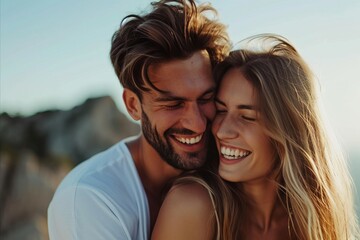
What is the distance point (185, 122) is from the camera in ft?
11.4

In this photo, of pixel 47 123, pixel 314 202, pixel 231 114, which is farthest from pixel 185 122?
pixel 47 123

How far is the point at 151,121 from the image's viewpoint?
11.8ft

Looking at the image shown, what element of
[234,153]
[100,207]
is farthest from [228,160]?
[100,207]

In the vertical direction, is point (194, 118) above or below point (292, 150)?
above

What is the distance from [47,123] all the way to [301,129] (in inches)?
403

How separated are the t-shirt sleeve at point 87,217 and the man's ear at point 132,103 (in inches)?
28.6

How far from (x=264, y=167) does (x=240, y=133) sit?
0.99 feet

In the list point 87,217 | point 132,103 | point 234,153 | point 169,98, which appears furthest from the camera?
point 132,103

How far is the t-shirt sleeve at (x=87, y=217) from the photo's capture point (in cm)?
315

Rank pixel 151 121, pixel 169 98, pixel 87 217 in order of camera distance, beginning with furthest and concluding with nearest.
A: pixel 151 121 < pixel 169 98 < pixel 87 217

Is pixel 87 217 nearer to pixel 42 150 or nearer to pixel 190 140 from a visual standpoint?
pixel 190 140

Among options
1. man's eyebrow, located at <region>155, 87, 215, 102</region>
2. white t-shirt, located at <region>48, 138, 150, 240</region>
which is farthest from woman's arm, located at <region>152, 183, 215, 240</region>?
man's eyebrow, located at <region>155, 87, 215, 102</region>

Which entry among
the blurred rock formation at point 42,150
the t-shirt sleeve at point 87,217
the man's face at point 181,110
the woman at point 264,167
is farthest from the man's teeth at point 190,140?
the blurred rock formation at point 42,150

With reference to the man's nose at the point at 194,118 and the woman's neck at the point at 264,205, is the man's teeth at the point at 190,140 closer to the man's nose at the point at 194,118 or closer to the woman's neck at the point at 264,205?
the man's nose at the point at 194,118
